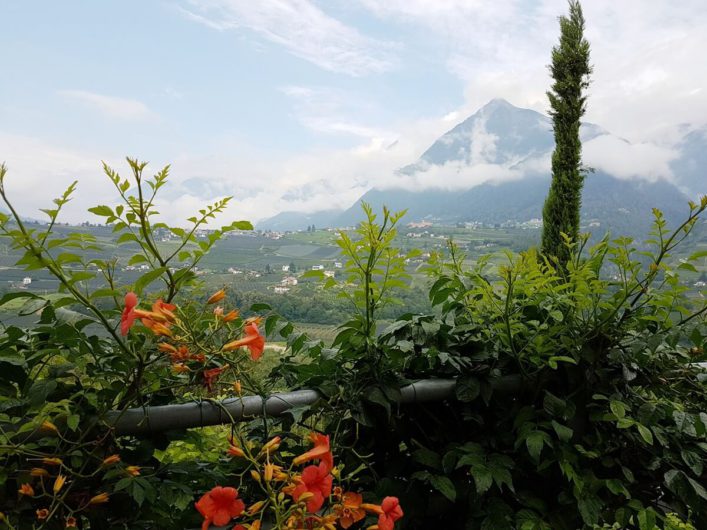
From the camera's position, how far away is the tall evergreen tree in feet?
32.9

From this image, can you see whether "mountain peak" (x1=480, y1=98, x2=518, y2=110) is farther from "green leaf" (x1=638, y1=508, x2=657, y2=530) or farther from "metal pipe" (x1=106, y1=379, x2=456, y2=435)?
"metal pipe" (x1=106, y1=379, x2=456, y2=435)

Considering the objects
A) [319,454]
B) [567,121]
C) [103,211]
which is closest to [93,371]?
[103,211]

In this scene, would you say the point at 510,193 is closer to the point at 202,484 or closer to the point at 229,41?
the point at 229,41

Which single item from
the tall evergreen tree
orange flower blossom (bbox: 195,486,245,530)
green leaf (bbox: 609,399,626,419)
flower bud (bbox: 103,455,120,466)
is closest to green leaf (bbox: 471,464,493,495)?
green leaf (bbox: 609,399,626,419)

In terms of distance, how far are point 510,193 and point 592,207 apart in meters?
31.5

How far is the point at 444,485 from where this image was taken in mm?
1130

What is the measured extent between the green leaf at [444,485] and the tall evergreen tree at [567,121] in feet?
29.6

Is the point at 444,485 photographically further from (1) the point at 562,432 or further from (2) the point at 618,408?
(2) the point at 618,408

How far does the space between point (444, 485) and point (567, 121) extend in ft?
36.0

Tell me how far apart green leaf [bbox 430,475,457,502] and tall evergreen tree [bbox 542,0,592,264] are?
901 cm

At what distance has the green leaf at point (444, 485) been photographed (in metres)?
1.10

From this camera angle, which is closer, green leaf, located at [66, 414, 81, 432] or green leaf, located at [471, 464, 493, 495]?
green leaf, located at [66, 414, 81, 432]

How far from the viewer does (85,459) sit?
3.17ft

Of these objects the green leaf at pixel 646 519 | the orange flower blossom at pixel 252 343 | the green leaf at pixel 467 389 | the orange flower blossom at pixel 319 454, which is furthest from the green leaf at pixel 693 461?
the orange flower blossom at pixel 252 343
